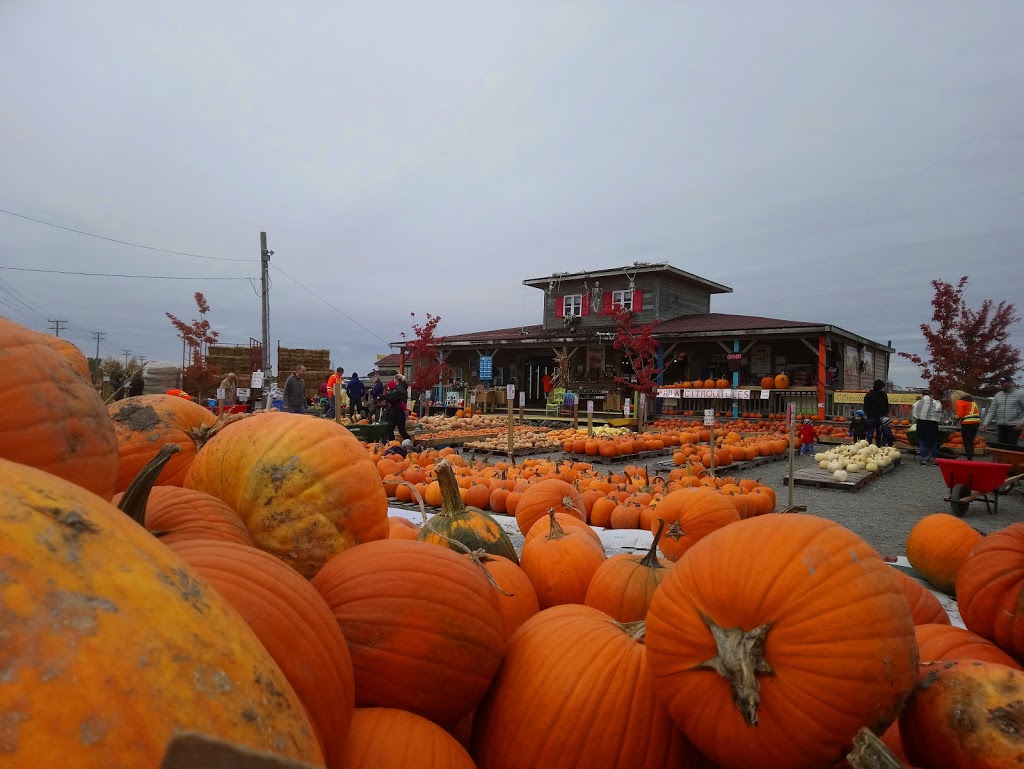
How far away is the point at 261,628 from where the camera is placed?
0.84 m

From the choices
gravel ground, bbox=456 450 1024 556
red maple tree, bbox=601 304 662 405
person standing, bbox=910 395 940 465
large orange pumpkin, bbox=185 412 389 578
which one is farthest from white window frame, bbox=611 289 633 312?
large orange pumpkin, bbox=185 412 389 578

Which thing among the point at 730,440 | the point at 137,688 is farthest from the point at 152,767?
the point at 730,440

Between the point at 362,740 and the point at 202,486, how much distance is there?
0.95 meters

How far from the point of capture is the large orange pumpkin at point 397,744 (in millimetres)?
927

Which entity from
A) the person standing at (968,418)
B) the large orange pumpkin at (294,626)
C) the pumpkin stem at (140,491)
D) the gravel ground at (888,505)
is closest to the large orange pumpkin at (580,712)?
the large orange pumpkin at (294,626)

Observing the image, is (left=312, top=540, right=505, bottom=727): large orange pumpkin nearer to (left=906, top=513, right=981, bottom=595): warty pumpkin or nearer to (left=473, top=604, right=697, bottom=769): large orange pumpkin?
(left=473, top=604, right=697, bottom=769): large orange pumpkin

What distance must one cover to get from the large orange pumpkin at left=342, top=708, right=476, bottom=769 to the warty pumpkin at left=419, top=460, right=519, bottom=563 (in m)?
1.10

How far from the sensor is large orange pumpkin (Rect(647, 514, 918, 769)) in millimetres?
955

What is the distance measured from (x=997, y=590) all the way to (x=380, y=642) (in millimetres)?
1643

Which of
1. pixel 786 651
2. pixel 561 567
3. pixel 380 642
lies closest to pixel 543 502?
pixel 561 567

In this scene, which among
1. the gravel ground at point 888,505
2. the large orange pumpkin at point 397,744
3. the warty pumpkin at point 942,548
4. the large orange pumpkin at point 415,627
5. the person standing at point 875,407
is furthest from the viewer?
the person standing at point 875,407

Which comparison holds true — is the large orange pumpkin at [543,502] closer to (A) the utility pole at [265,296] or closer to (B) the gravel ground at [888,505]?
(B) the gravel ground at [888,505]

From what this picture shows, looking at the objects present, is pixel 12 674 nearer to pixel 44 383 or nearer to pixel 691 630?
pixel 44 383

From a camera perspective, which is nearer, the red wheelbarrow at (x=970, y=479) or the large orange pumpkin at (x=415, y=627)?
the large orange pumpkin at (x=415, y=627)
